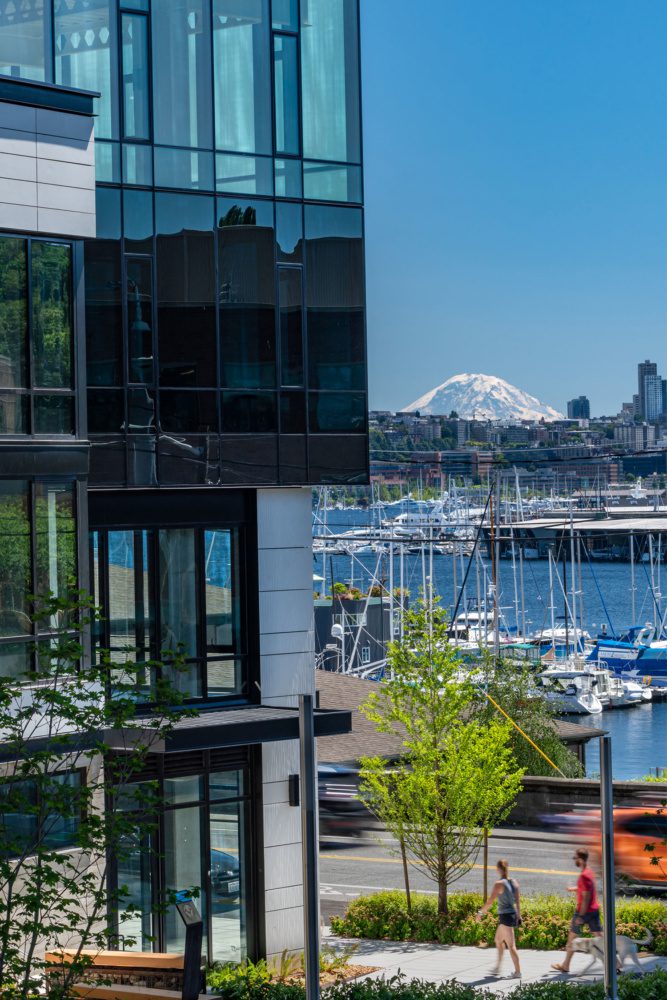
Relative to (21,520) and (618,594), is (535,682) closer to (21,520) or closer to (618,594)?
(21,520)

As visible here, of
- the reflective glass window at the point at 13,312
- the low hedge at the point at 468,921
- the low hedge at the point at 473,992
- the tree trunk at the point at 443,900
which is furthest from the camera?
the tree trunk at the point at 443,900

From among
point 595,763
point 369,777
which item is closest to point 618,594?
point 595,763

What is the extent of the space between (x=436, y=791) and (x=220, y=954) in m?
4.84

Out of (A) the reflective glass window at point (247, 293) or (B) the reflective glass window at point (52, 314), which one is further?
(A) the reflective glass window at point (247, 293)

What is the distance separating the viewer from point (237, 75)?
20.3 m

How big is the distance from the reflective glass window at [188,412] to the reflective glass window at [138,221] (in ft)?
6.87

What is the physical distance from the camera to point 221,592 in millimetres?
20344

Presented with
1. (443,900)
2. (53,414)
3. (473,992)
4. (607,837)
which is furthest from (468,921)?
(53,414)

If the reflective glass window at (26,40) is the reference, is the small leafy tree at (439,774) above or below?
below

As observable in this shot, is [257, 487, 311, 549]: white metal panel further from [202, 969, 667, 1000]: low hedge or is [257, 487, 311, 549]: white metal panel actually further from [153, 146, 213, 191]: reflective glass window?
[202, 969, 667, 1000]: low hedge

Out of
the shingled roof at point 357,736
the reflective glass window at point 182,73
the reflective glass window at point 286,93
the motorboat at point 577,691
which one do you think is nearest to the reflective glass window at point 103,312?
the reflective glass window at point 182,73

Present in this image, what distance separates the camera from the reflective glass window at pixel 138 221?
1922 centimetres

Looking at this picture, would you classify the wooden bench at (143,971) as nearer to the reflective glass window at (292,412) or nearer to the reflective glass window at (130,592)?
the reflective glass window at (130,592)

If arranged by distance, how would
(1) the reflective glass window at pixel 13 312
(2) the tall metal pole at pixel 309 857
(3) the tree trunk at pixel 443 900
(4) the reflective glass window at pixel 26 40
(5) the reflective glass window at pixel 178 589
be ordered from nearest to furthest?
(2) the tall metal pole at pixel 309 857, (1) the reflective glass window at pixel 13 312, (4) the reflective glass window at pixel 26 40, (5) the reflective glass window at pixel 178 589, (3) the tree trunk at pixel 443 900
